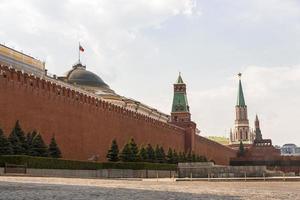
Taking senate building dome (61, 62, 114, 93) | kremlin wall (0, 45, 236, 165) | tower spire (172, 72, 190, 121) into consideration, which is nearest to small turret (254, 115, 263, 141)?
tower spire (172, 72, 190, 121)

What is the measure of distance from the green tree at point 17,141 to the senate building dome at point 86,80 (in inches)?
1333

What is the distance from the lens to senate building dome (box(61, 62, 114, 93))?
206 ft

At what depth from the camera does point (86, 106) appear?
3931 cm

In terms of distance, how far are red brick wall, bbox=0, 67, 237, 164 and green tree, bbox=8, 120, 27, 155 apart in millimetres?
1045

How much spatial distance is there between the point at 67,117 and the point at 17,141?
30.6 ft

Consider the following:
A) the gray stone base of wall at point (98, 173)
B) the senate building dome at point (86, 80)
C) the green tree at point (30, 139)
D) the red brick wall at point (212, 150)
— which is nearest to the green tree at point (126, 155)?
the gray stone base of wall at point (98, 173)

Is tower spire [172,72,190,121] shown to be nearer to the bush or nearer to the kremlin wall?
the kremlin wall

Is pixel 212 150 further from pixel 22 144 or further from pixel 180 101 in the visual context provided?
pixel 22 144

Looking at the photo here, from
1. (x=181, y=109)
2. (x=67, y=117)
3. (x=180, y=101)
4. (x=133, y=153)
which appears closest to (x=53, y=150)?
(x=67, y=117)

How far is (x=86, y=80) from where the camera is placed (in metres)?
64.2

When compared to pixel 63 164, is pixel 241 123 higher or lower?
higher

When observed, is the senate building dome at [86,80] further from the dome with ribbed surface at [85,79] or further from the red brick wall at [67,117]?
the red brick wall at [67,117]

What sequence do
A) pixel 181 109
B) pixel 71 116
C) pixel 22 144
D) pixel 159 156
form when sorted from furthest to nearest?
1. pixel 181 109
2. pixel 159 156
3. pixel 71 116
4. pixel 22 144

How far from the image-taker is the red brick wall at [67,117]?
30.3 metres
